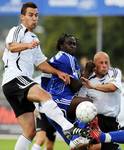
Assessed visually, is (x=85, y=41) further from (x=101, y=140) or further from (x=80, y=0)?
(x=101, y=140)

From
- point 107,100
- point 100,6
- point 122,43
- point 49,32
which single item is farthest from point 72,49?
point 49,32

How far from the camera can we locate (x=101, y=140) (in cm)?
1305

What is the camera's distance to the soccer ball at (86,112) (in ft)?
41.9

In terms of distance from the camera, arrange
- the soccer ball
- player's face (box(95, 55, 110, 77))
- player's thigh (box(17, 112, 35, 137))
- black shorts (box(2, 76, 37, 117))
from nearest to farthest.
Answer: the soccer ball, black shorts (box(2, 76, 37, 117)), player's thigh (box(17, 112, 35, 137)), player's face (box(95, 55, 110, 77))

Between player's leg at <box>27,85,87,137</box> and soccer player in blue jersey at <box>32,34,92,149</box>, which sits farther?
soccer player in blue jersey at <box>32,34,92,149</box>

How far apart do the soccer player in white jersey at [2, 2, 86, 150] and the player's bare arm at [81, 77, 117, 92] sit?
42cm

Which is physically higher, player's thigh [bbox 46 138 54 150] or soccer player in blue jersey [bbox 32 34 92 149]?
soccer player in blue jersey [bbox 32 34 92 149]

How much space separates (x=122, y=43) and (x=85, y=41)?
9.14 feet

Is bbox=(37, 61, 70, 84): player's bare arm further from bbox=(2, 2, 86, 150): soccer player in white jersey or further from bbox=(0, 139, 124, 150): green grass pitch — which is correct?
bbox=(0, 139, 124, 150): green grass pitch

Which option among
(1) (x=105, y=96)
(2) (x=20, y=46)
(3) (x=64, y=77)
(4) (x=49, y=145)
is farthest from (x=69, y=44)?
(4) (x=49, y=145)

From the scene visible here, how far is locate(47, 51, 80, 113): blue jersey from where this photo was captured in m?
13.6

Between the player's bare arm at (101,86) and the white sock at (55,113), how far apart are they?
1148 mm

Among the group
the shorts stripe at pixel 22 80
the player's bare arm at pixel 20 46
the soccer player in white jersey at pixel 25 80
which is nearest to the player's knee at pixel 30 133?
the soccer player in white jersey at pixel 25 80

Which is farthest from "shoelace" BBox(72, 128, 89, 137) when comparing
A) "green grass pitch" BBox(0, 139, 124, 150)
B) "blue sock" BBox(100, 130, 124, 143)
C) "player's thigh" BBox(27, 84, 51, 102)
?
"green grass pitch" BBox(0, 139, 124, 150)
